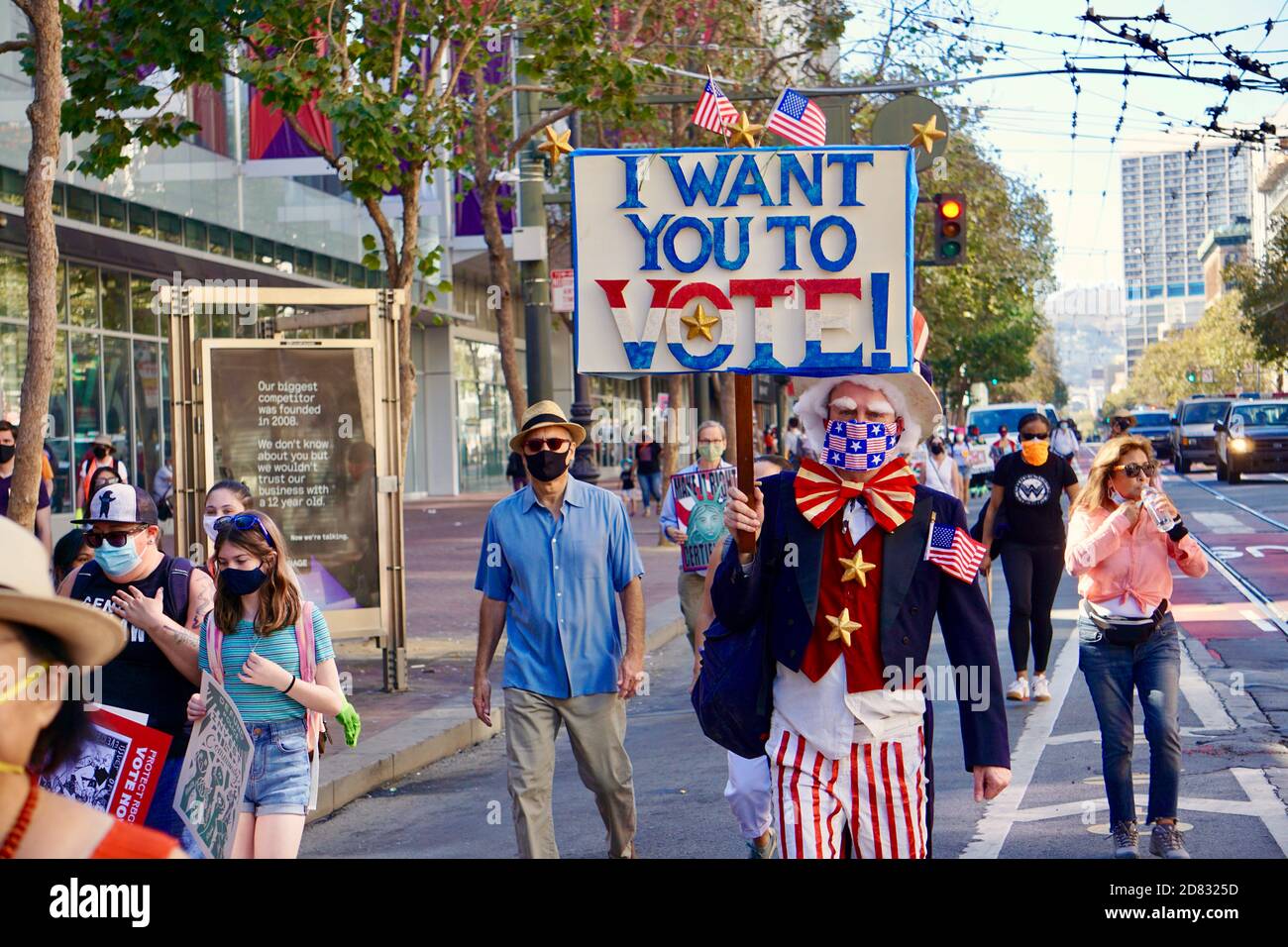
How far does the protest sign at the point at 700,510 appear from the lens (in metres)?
8.91

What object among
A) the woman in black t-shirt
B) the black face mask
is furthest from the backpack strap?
the woman in black t-shirt

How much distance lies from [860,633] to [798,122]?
176 cm

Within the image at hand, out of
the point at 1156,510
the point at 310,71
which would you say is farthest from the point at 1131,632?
the point at 310,71

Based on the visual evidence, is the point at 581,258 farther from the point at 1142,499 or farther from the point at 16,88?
the point at 16,88

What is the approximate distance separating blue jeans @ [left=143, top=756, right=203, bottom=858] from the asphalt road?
75.1 inches

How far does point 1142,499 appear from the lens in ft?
22.1

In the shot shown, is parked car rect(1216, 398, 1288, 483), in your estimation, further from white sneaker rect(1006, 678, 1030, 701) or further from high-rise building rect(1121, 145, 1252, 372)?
white sneaker rect(1006, 678, 1030, 701)

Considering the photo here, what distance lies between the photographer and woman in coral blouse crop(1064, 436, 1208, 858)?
6.34m

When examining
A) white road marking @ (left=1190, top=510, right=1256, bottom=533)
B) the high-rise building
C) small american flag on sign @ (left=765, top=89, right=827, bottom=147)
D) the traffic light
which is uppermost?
the high-rise building

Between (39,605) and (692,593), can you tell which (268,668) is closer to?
(39,605)

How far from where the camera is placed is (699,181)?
4.53 metres

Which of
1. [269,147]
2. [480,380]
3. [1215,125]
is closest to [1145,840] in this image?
[1215,125]

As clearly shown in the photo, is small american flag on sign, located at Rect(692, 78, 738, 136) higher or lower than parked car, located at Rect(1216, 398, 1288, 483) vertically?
higher
